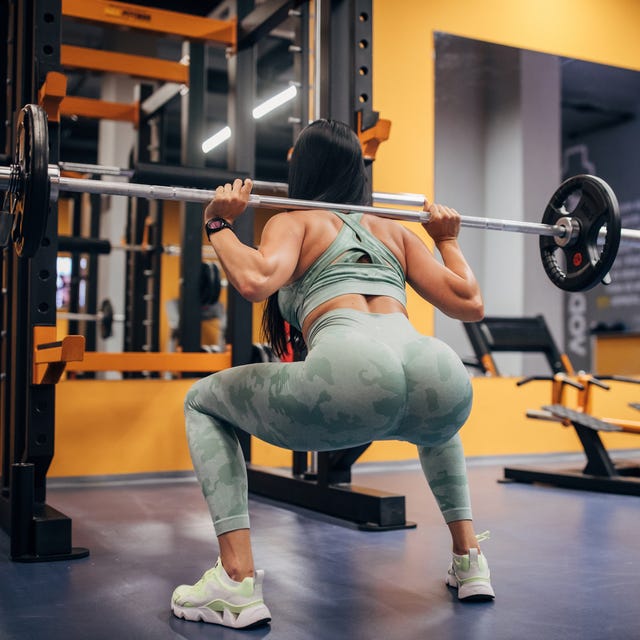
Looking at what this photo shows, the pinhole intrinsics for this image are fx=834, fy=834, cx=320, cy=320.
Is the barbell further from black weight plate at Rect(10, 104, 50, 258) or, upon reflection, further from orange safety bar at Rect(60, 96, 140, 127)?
Answer: orange safety bar at Rect(60, 96, 140, 127)

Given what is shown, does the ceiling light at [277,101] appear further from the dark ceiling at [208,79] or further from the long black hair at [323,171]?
the long black hair at [323,171]

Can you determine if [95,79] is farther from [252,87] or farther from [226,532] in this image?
[226,532]

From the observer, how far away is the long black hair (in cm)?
190

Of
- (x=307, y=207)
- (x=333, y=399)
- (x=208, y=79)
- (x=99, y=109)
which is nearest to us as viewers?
(x=333, y=399)

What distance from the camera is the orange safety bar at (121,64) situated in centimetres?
443

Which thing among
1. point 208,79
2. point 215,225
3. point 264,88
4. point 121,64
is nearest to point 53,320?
point 215,225

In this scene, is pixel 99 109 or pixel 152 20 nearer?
pixel 152 20

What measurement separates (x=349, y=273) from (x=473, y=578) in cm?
79

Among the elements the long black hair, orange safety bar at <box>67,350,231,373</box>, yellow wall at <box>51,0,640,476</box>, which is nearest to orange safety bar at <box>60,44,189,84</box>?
yellow wall at <box>51,0,640,476</box>

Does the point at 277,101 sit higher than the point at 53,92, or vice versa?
the point at 277,101

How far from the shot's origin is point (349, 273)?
1839 millimetres

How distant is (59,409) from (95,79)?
6.43 metres

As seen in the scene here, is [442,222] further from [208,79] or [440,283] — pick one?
[208,79]

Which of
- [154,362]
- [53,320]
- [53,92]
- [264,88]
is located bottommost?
[154,362]
